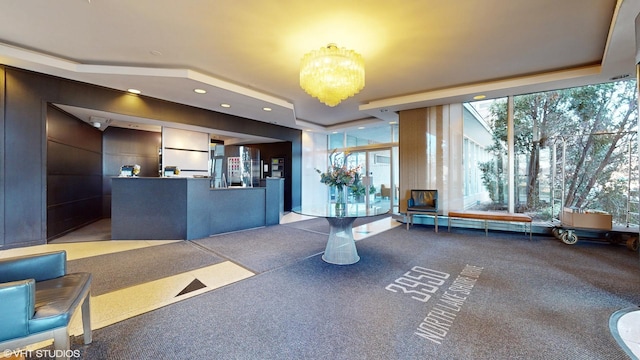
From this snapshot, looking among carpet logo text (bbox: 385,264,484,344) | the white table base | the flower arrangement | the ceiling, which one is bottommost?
carpet logo text (bbox: 385,264,484,344)

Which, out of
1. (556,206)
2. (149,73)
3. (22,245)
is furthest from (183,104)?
(556,206)

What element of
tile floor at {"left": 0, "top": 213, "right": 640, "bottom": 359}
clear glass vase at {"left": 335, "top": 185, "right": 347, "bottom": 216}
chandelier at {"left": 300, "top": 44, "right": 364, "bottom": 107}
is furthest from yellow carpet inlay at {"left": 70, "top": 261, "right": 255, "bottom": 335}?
chandelier at {"left": 300, "top": 44, "right": 364, "bottom": 107}

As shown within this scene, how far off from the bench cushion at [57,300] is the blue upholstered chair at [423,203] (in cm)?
517

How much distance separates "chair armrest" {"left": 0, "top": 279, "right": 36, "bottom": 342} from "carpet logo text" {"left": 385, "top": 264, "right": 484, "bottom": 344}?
2.31m

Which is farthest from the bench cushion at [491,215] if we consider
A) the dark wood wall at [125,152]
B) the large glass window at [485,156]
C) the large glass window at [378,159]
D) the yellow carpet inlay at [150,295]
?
the dark wood wall at [125,152]

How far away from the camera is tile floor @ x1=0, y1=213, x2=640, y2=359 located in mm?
1964

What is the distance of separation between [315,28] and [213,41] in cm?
138

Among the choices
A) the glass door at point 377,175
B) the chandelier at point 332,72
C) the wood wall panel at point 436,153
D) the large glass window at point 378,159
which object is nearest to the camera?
the chandelier at point 332,72

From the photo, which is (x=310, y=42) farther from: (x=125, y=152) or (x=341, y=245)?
(x=125, y=152)

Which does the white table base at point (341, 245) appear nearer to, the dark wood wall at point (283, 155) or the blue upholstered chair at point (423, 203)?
the blue upholstered chair at point (423, 203)

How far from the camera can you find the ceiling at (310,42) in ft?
8.55

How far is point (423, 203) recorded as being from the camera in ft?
18.7

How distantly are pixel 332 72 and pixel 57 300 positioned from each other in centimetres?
306

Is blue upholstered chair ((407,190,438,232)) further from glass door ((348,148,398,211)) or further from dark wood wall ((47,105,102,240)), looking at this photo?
dark wood wall ((47,105,102,240))
